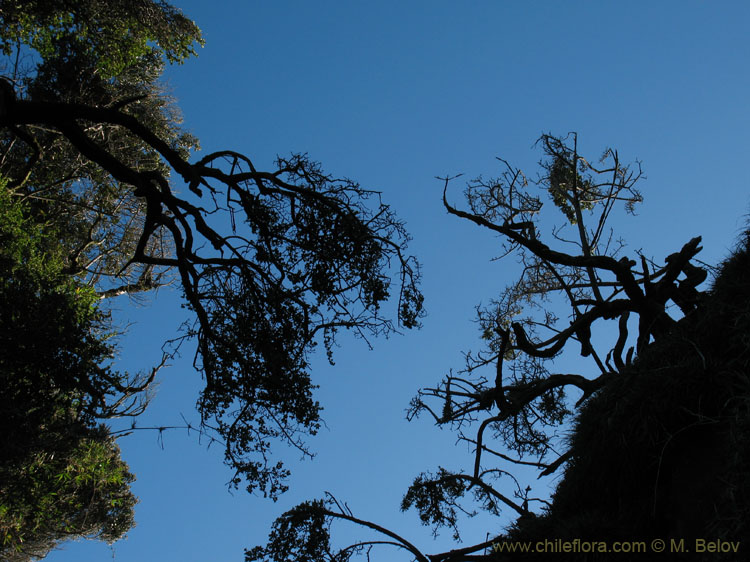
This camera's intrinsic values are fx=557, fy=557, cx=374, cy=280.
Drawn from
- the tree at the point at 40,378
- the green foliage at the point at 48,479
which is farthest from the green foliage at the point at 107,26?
the green foliage at the point at 48,479

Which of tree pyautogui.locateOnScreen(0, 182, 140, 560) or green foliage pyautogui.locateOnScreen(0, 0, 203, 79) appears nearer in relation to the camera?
tree pyautogui.locateOnScreen(0, 182, 140, 560)

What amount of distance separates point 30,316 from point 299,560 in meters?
5.17

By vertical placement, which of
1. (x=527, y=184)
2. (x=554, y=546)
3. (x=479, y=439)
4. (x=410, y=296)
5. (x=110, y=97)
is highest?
(x=110, y=97)

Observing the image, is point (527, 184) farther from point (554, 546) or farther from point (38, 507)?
point (38, 507)

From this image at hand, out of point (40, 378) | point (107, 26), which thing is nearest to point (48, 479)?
point (40, 378)

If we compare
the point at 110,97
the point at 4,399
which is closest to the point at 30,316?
the point at 4,399

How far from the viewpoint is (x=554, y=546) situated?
433 cm

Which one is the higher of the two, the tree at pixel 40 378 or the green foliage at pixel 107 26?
the green foliage at pixel 107 26

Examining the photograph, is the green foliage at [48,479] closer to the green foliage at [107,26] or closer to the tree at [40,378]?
the tree at [40,378]

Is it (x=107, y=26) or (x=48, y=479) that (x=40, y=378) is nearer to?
(x=48, y=479)

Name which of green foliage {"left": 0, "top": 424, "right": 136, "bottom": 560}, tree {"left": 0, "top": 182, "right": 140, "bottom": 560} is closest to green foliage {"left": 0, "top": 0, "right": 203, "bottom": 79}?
tree {"left": 0, "top": 182, "right": 140, "bottom": 560}

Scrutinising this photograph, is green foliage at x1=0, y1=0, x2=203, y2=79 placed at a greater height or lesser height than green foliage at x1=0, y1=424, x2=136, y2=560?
greater

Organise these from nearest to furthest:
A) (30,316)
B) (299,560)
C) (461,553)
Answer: (461,553) < (299,560) < (30,316)

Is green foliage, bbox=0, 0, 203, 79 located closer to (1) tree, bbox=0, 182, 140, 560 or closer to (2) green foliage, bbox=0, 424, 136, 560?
(1) tree, bbox=0, 182, 140, 560
